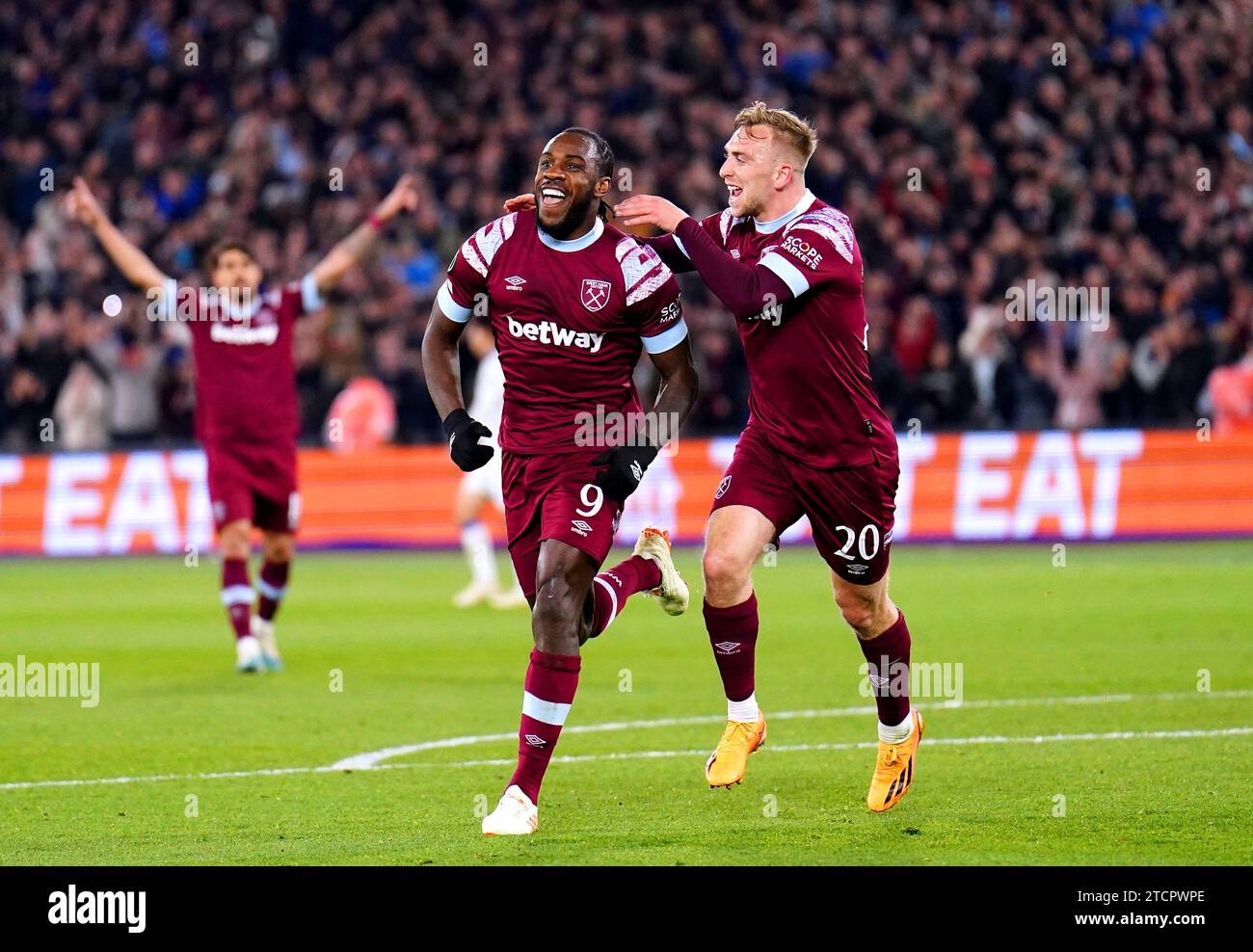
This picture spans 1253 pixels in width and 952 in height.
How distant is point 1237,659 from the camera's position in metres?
11.7

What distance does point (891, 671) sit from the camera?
299 inches

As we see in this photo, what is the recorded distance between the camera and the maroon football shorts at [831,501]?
24.2ft

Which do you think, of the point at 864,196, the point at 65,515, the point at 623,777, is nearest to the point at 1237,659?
the point at 623,777

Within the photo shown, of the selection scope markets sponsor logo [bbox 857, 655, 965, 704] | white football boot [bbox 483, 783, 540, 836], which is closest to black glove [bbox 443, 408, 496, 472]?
white football boot [bbox 483, 783, 540, 836]

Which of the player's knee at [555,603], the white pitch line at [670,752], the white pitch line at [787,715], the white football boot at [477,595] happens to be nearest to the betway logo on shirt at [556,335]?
the player's knee at [555,603]

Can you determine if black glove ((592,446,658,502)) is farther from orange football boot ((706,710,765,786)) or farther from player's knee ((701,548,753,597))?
orange football boot ((706,710,765,786))

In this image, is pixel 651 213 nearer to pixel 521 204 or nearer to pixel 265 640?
pixel 521 204

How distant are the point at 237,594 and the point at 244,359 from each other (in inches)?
56.4

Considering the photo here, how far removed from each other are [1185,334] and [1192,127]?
11.0ft

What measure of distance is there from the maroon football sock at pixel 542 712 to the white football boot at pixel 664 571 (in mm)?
1235

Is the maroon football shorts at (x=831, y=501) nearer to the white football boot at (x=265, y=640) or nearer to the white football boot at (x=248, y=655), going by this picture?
the white football boot at (x=248, y=655)

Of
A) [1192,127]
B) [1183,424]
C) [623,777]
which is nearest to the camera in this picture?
[623,777]

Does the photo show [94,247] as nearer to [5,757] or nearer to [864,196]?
[864,196]
